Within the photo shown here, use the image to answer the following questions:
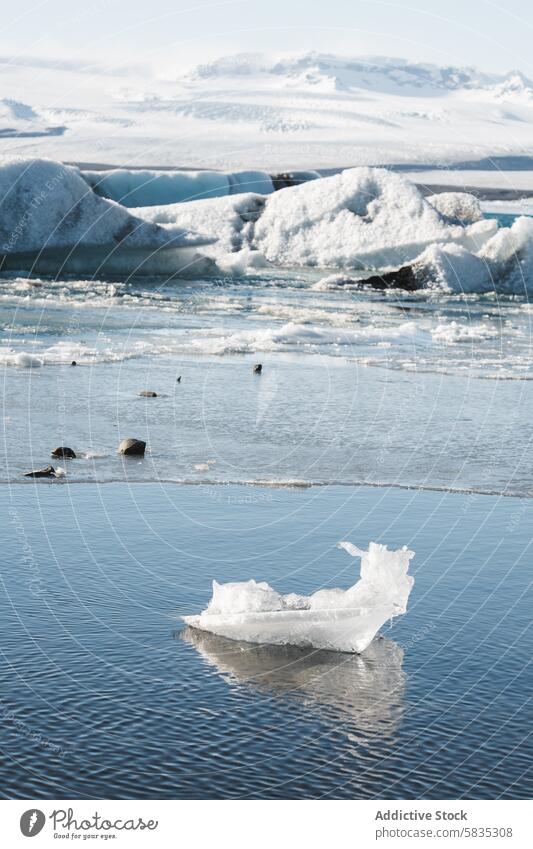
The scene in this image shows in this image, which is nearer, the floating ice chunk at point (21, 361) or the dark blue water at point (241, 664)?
the dark blue water at point (241, 664)

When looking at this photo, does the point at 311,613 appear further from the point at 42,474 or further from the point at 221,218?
the point at 221,218

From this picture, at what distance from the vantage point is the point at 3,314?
128ft

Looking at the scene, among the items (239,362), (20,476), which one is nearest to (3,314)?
(239,362)

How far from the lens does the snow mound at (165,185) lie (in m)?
62.2

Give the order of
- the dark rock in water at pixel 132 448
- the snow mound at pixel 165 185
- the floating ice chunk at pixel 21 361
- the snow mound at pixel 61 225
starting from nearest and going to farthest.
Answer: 1. the dark rock in water at pixel 132 448
2. the floating ice chunk at pixel 21 361
3. the snow mound at pixel 61 225
4. the snow mound at pixel 165 185

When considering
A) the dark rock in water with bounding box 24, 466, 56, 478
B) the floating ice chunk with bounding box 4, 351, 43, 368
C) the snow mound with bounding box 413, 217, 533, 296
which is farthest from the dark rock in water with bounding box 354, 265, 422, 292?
the dark rock in water with bounding box 24, 466, 56, 478

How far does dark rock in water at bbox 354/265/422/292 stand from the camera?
172ft

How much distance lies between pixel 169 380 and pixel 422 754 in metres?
19.0

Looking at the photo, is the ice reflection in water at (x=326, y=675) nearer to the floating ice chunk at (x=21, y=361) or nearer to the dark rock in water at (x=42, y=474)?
the dark rock in water at (x=42, y=474)

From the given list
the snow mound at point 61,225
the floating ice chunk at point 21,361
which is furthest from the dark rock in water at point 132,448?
Result: the snow mound at point 61,225

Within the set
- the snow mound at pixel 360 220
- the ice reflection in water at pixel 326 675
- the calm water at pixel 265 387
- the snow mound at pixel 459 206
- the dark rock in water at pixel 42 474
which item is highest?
the snow mound at pixel 459 206

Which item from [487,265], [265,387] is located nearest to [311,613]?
[265,387]

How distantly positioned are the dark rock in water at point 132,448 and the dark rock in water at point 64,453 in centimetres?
94

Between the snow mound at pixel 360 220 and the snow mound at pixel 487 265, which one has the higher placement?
the snow mound at pixel 360 220
